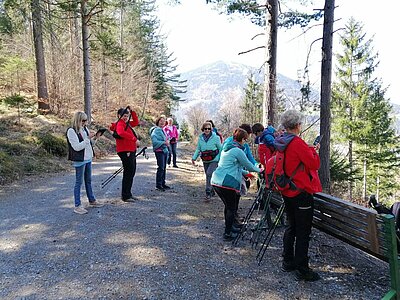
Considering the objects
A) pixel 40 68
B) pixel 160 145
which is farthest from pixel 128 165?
pixel 40 68

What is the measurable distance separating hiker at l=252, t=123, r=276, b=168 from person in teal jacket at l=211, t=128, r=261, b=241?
0.57 metres

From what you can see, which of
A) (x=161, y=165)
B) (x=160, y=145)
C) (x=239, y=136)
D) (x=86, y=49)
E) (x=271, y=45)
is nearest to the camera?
(x=239, y=136)

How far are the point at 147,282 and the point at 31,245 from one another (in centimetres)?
208

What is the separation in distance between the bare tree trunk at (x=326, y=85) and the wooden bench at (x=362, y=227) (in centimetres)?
404

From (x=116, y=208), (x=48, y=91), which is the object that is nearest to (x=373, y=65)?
(x=48, y=91)

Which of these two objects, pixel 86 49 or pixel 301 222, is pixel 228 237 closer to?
pixel 301 222

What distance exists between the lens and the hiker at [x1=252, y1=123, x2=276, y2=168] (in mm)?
5175

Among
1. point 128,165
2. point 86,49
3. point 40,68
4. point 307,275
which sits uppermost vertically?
point 86,49

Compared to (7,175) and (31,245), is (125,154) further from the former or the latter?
(7,175)

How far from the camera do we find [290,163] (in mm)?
3512

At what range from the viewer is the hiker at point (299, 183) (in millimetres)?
3449

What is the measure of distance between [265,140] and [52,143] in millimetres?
8933

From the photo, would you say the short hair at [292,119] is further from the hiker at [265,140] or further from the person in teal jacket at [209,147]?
the person in teal jacket at [209,147]

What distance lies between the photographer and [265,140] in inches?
205
